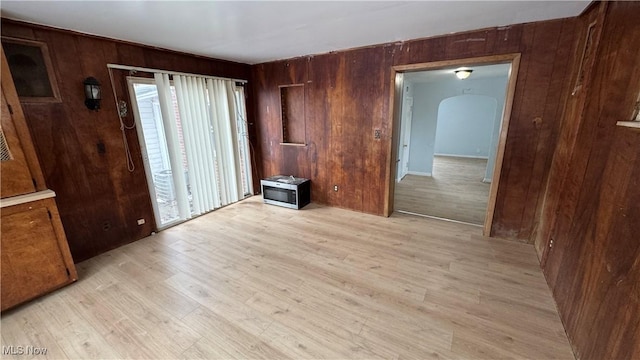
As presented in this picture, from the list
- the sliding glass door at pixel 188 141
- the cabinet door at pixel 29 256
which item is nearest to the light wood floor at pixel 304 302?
the cabinet door at pixel 29 256

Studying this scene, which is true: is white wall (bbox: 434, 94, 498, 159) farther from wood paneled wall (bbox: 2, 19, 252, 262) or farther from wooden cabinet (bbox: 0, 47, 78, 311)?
wooden cabinet (bbox: 0, 47, 78, 311)

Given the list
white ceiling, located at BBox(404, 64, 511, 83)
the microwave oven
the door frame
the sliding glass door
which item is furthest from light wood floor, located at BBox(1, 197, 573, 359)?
white ceiling, located at BBox(404, 64, 511, 83)

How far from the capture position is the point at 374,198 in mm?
3881

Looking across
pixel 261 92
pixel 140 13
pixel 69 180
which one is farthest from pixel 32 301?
pixel 261 92

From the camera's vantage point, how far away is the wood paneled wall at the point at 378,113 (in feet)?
8.55

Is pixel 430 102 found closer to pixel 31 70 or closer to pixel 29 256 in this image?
pixel 31 70

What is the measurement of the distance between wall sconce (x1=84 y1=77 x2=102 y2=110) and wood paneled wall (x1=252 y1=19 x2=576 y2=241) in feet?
7.69

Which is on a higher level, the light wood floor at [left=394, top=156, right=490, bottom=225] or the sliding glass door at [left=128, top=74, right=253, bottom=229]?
the sliding glass door at [left=128, top=74, right=253, bottom=229]

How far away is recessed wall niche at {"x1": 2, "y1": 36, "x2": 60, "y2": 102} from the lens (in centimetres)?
225

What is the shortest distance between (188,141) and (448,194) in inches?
188

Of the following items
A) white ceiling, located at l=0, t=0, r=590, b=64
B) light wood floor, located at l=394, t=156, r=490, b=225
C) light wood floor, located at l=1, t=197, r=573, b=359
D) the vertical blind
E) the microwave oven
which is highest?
white ceiling, located at l=0, t=0, r=590, b=64

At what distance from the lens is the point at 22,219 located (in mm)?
2025

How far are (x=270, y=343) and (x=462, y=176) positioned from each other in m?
6.27

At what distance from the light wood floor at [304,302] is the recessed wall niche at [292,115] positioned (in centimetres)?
187
